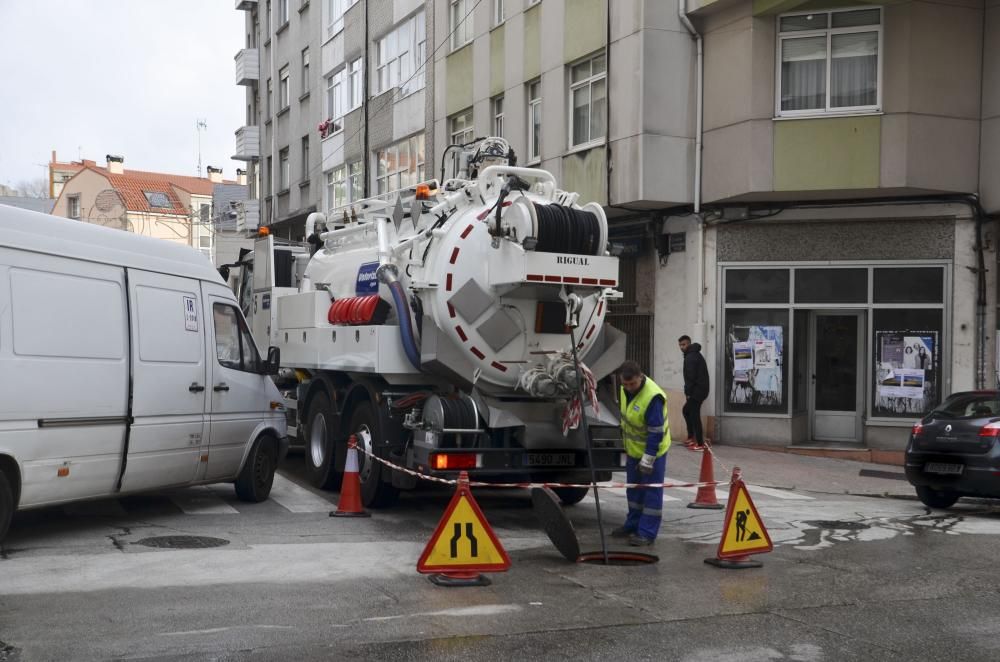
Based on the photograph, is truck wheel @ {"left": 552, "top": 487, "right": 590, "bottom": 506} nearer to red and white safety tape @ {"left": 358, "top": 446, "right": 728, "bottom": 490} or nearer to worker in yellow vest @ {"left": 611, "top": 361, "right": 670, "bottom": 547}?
red and white safety tape @ {"left": 358, "top": 446, "right": 728, "bottom": 490}

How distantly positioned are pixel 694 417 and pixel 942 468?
572 cm

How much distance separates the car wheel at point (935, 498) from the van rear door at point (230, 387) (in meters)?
7.09

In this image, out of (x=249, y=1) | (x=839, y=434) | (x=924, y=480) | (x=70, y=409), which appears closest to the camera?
(x=70, y=409)

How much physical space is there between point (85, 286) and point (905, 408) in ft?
41.3

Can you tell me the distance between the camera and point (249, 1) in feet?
134

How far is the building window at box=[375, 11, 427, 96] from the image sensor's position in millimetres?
27375

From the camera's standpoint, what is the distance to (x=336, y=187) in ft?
107

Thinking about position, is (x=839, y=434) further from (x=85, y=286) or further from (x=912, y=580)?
(x=85, y=286)

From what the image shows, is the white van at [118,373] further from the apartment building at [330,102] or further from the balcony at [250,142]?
the balcony at [250,142]

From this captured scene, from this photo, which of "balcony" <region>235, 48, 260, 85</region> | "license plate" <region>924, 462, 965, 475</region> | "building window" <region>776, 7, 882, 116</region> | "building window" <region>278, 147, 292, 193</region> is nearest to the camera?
"license plate" <region>924, 462, 965, 475</region>

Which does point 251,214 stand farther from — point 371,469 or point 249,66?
point 371,469

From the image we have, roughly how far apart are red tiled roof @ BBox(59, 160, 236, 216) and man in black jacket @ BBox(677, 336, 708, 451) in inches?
2394

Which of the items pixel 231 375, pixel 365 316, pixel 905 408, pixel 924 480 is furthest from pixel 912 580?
pixel 905 408

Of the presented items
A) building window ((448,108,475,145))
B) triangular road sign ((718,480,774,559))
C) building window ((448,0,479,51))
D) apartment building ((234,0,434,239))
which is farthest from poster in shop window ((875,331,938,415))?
apartment building ((234,0,434,239))
